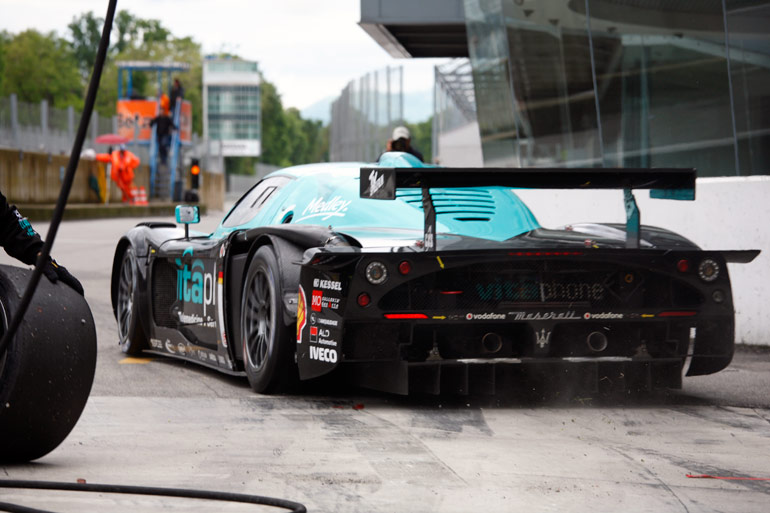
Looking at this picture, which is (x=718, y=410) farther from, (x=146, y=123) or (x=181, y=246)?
(x=146, y=123)

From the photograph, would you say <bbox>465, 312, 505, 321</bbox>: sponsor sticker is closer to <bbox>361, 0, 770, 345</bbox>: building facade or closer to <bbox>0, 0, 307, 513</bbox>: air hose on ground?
<bbox>0, 0, 307, 513</bbox>: air hose on ground

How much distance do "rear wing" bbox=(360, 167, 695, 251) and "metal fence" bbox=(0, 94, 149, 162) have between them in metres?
29.6

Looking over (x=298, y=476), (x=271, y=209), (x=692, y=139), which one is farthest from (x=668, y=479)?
(x=692, y=139)

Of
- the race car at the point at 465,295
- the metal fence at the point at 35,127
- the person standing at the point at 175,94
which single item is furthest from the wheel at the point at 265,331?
the person standing at the point at 175,94

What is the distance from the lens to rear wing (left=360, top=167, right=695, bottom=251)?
613 centimetres

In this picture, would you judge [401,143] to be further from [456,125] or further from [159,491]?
[456,125]

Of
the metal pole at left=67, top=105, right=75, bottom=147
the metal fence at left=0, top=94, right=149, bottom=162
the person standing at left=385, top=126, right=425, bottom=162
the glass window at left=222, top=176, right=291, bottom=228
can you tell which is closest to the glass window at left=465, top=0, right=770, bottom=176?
the person standing at left=385, top=126, right=425, bottom=162

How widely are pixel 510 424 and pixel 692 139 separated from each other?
22.5 ft

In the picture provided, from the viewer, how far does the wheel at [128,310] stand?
346 inches

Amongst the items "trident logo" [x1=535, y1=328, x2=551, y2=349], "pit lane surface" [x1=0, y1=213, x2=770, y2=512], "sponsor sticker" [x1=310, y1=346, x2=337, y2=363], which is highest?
"trident logo" [x1=535, y1=328, x2=551, y2=349]

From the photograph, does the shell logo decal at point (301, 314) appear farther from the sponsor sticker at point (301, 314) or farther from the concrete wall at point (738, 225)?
the concrete wall at point (738, 225)

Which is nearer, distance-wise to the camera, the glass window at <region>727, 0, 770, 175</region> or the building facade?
the building facade

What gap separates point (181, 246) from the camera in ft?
27.1

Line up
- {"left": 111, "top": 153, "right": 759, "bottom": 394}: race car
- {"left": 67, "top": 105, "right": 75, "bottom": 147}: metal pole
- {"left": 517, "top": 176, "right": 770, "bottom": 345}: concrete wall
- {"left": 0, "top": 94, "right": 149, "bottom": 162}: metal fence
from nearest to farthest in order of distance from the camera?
{"left": 111, "top": 153, "right": 759, "bottom": 394}: race car
{"left": 517, "top": 176, "right": 770, "bottom": 345}: concrete wall
{"left": 0, "top": 94, "right": 149, "bottom": 162}: metal fence
{"left": 67, "top": 105, "right": 75, "bottom": 147}: metal pole
